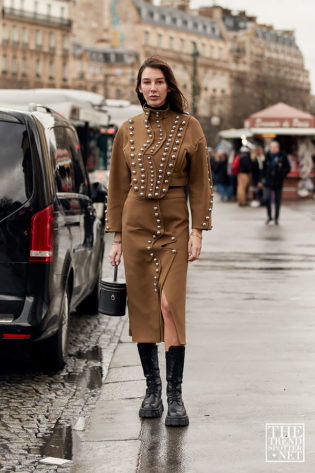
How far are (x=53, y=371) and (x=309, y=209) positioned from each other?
2576 cm

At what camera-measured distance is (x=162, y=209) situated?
6242 mm

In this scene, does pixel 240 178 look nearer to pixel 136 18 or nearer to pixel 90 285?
pixel 90 285

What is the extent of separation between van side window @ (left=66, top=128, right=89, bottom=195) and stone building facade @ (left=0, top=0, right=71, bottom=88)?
423 ft

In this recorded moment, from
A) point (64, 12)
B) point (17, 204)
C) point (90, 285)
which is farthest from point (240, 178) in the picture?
point (64, 12)

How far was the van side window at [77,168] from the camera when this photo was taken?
9.45 metres

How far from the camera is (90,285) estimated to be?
9.94 meters

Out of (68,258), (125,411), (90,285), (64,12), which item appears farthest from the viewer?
(64,12)

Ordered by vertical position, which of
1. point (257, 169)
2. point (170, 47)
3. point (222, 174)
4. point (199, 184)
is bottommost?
point (222, 174)

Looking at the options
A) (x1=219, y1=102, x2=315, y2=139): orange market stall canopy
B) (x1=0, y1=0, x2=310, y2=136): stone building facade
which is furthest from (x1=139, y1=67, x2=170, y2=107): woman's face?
(x1=0, y1=0, x2=310, y2=136): stone building facade

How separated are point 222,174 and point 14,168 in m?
33.2

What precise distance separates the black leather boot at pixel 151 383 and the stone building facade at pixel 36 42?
435 ft

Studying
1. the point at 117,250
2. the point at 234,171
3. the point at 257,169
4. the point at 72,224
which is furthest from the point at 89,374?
the point at 234,171

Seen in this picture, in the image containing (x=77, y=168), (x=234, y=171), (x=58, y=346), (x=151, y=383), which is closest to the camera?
(x=151, y=383)

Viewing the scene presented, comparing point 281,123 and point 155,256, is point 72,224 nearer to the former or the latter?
point 155,256
